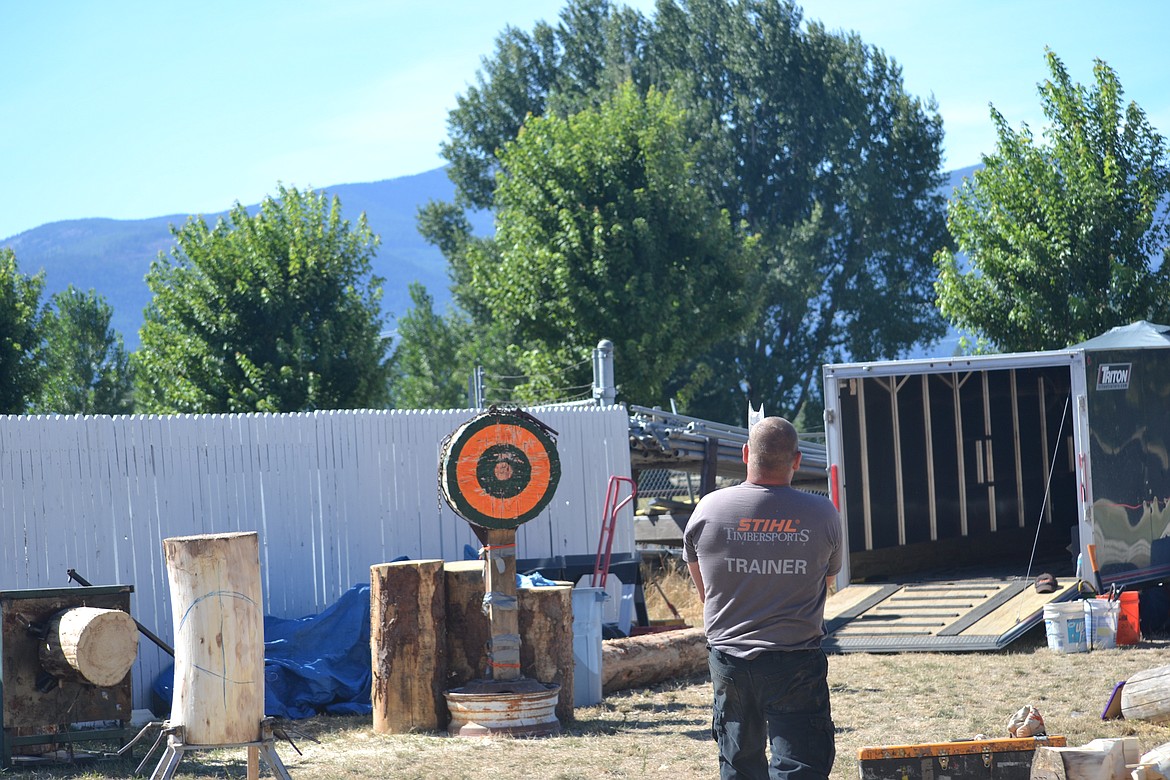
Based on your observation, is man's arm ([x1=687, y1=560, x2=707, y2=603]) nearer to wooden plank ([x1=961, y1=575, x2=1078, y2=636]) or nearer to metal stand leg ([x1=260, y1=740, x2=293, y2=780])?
metal stand leg ([x1=260, y1=740, x2=293, y2=780])

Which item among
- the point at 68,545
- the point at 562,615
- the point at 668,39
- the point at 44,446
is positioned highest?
the point at 668,39

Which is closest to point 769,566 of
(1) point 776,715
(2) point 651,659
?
(1) point 776,715

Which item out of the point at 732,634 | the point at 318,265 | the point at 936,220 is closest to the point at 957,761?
→ the point at 732,634

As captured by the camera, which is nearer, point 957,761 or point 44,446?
point 957,761

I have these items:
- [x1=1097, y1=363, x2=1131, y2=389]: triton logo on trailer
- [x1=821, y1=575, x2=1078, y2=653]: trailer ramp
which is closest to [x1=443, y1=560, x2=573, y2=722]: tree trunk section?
[x1=821, y1=575, x2=1078, y2=653]: trailer ramp

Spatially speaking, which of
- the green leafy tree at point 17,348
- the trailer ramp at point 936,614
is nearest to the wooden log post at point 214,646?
the trailer ramp at point 936,614

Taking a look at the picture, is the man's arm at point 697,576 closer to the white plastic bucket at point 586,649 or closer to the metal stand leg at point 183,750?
the metal stand leg at point 183,750

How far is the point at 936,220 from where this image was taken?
140 ft

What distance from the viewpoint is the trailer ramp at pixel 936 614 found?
36.9 feet

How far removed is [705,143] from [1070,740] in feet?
116

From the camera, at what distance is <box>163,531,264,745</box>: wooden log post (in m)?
5.77

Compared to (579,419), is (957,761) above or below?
below

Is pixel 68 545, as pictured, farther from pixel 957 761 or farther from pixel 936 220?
pixel 936 220

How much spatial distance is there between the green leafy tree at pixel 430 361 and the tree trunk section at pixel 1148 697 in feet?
120
